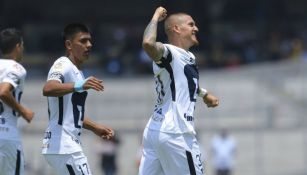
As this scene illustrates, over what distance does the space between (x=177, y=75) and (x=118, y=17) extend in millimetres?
23060

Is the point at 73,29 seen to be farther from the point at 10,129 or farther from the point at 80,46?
the point at 10,129

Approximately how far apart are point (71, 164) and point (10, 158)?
114 cm

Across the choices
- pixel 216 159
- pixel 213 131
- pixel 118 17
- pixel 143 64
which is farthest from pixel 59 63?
pixel 118 17

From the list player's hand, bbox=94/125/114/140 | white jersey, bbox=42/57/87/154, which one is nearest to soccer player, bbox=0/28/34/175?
white jersey, bbox=42/57/87/154

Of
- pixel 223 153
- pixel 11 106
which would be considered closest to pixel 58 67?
pixel 11 106

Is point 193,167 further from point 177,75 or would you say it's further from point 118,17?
point 118,17

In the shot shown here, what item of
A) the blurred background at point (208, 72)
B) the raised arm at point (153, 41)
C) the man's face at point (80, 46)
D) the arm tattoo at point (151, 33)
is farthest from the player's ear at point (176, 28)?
the blurred background at point (208, 72)

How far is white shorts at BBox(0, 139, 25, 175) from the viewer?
39.5ft

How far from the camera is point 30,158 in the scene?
2791 centimetres

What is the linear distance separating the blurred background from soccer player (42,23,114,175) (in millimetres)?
14579

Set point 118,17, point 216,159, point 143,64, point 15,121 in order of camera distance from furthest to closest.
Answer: point 118,17 → point 143,64 → point 216,159 → point 15,121

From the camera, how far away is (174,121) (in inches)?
455

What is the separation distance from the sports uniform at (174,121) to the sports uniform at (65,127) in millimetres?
806

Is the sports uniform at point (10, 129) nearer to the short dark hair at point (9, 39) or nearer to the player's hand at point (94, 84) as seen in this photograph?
the short dark hair at point (9, 39)
